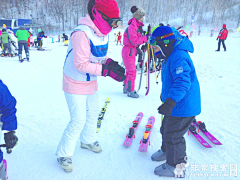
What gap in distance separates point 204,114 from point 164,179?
215 cm

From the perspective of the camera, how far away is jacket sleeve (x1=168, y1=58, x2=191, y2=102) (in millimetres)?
1710

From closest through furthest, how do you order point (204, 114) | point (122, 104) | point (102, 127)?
point (102, 127)
point (204, 114)
point (122, 104)

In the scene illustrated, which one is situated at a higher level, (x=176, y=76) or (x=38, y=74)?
(x=176, y=76)

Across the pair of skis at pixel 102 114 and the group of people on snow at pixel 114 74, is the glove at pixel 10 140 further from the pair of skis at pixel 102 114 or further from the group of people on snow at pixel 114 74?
the pair of skis at pixel 102 114

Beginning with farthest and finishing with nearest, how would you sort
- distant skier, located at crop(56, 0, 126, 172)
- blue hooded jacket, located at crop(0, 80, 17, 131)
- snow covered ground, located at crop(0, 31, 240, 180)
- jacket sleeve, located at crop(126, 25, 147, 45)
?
jacket sleeve, located at crop(126, 25, 147, 45) → snow covered ground, located at crop(0, 31, 240, 180) → distant skier, located at crop(56, 0, 126, 172) → blue hooded jacket, located at crop(0, 80, 17, 131)

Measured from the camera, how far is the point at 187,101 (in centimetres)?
188

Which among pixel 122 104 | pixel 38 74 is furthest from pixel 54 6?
pixel 122 104

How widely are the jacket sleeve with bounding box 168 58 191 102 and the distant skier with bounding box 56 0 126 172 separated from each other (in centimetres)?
60

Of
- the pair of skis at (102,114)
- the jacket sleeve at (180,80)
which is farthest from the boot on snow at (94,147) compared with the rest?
the jacket sleeve at (180,80)

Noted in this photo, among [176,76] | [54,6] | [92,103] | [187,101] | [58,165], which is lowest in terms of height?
[58,165]

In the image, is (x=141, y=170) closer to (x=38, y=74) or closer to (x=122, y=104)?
(x=122, y=104)

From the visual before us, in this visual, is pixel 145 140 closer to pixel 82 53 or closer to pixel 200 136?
pixel 200 136

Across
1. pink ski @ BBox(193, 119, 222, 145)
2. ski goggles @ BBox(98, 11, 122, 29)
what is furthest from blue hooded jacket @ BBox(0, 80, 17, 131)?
pink ski @ BBox(193, 119, 222, 145)

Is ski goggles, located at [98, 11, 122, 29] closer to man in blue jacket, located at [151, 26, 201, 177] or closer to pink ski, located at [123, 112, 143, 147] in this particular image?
man in blue jacket, located at [151, 26, 201, 177]
